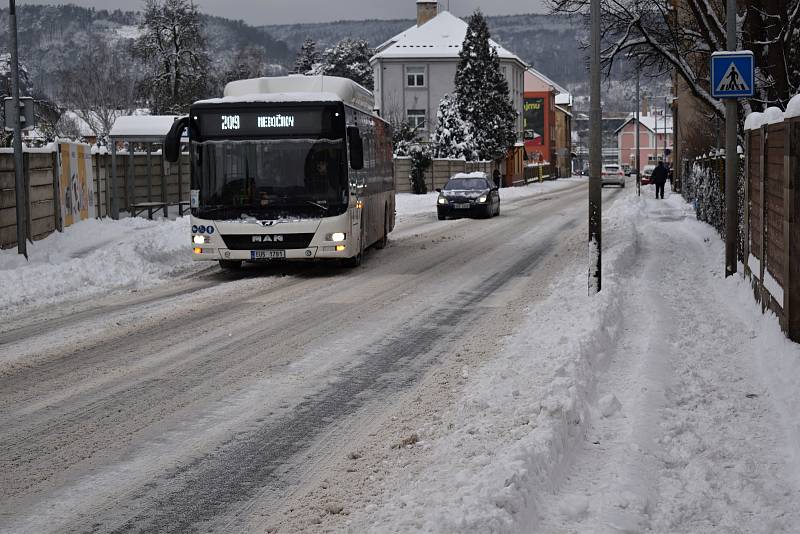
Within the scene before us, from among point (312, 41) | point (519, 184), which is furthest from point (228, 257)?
point (312, 41)

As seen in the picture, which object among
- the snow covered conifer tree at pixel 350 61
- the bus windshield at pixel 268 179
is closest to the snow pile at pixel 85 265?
the bus windshield at pixel 268 179

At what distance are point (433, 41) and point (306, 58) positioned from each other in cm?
3843

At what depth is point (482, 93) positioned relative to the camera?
248 feet

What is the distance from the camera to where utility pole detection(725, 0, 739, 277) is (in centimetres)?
1510

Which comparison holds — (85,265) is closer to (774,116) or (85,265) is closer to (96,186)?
(774,116)

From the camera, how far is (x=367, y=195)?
20.0 m

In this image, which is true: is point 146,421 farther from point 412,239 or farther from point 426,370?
point 412,239

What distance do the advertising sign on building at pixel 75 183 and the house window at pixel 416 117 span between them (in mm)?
59396

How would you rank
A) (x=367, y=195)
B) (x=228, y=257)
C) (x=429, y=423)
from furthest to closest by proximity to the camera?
(x=367, y=195) → (x=228, y=257) → (x=429, y=423)

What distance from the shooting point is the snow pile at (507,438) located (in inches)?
200

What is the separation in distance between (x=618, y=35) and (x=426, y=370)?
1741cm

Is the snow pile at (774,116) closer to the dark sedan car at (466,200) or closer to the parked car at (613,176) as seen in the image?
the dark sedan car at (466,200)

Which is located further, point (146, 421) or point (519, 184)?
point (519, 184)

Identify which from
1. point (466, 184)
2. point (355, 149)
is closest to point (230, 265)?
point (355, 149)
